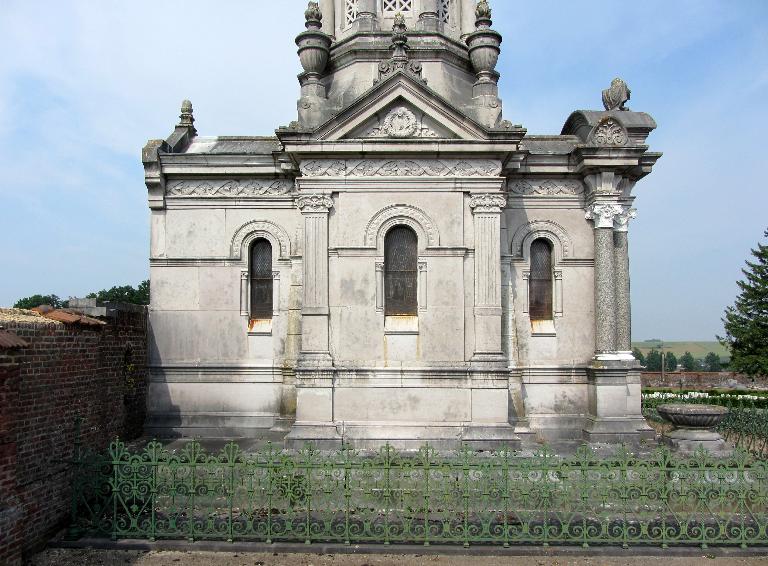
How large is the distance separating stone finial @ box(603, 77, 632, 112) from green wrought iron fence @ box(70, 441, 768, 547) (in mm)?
9894

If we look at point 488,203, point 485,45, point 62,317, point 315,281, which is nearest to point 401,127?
point 488,203

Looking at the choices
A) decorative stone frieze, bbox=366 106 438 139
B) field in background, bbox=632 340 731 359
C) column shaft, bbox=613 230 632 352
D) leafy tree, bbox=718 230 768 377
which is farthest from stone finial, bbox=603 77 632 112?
field in background, bbox=632 340 731 359

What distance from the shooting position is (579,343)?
1537cm

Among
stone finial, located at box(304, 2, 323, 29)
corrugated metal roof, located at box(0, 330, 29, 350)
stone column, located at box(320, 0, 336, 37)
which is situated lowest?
corrugated metal roof, located at box(0, 330, 29, 350)

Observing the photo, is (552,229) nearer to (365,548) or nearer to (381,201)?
(381,201)

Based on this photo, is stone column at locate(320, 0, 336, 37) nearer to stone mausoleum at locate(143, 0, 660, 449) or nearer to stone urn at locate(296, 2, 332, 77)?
stone mausoleum at locate(143, 0, 660, 449)

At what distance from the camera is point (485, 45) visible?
611 inches

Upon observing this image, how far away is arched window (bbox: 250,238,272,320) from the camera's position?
15688 millimetres

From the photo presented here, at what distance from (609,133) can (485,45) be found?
380 cm

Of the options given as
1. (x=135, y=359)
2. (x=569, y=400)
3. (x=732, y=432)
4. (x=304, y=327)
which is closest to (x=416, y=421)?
(x=304, y=327)

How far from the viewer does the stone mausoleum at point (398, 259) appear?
533 inches

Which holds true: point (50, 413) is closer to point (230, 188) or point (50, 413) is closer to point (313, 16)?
point (230, 188)

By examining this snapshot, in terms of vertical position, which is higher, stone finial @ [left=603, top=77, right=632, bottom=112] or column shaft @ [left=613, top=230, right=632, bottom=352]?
stone finial @ [left=603, top=77, right=632, bottom=112]

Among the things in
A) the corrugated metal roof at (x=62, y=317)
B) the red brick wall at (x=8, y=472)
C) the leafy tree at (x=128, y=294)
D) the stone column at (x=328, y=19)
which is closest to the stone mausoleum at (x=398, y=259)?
the stone column at (x=328, y=19)
